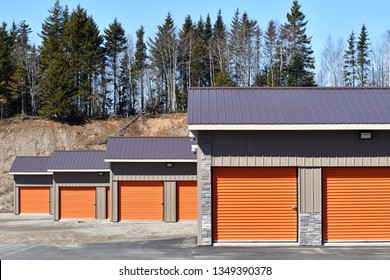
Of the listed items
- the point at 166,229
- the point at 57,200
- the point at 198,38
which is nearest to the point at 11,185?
the point at 57,200

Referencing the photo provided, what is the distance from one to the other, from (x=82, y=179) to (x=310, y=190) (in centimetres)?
1704

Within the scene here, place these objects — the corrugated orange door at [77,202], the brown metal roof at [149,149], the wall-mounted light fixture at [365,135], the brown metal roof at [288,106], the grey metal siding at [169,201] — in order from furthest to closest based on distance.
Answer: the corrugated orange door at [77,202]
the grey metal siding at [169,201]
the brown metal roof at [149,149]
the wall-mounted light fixture at [365,135]
the brown metal roof at [288,106]

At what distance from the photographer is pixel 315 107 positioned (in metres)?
14.0

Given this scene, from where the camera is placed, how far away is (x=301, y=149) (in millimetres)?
13727

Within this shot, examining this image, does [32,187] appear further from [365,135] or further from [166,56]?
[166,56]

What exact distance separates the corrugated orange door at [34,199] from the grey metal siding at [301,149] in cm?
2219

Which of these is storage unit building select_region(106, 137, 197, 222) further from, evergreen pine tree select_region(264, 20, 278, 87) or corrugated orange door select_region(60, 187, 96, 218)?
evergreen pine tree select_region(264, 20, 278, 87)

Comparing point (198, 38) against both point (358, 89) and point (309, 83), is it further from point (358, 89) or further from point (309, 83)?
point (358, 89)

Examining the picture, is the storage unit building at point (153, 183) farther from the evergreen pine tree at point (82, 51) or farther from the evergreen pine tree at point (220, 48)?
the evergreen pine tree at point (220, 48)

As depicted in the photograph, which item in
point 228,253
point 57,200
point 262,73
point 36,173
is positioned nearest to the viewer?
point 228,253

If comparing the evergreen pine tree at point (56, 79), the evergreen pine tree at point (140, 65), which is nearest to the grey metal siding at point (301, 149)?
the evergreen pine tree at point (56, 79)

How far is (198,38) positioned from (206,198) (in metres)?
48.2

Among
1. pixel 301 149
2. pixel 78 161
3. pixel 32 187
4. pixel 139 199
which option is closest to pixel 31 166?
pixel 32 187

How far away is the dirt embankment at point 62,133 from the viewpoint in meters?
44.5
